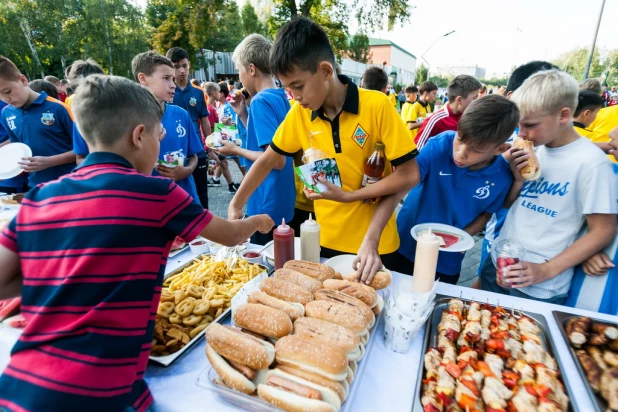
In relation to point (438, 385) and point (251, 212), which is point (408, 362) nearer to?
point (438, 385)

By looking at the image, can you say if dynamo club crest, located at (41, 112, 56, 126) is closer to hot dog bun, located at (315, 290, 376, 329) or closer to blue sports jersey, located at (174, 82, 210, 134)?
blue sports jersey, located at (174, 82, 210, 134)

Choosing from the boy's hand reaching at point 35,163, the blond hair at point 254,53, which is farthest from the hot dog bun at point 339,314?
the boy's hand reaching at point 35,163

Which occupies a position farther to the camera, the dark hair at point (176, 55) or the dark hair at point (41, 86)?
the dark hair at point (176, 55)

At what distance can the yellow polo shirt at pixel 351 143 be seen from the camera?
78.7 inches

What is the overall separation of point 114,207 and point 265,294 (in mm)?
763

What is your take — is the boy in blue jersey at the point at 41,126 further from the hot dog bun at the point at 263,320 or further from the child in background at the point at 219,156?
the hot dog bun at the point at 263,320

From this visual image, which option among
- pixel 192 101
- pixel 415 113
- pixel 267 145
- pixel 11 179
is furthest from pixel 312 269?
pixel 415 113

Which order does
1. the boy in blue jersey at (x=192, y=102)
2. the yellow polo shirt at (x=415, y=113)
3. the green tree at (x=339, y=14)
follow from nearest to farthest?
1. the boy in blue jersey at (x=192, y=102)
2. the yellow polo shirt at (x=415, y=113)
3. the green tree at (x=339, y=14)

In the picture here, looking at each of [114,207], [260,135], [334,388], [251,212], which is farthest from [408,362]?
[251,212]

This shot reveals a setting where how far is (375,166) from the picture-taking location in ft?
6.80

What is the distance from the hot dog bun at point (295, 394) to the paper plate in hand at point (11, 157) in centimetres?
394

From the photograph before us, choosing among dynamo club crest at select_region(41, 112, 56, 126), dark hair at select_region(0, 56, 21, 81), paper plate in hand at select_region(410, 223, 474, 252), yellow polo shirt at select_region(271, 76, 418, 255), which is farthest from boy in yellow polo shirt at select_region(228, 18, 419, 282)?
dark hair at select_region(0, 56, 21, 81)

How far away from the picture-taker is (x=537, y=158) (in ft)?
7.09

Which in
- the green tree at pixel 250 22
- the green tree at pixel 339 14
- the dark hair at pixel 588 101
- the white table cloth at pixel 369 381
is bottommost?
the white table cloth at pixel 369 381
